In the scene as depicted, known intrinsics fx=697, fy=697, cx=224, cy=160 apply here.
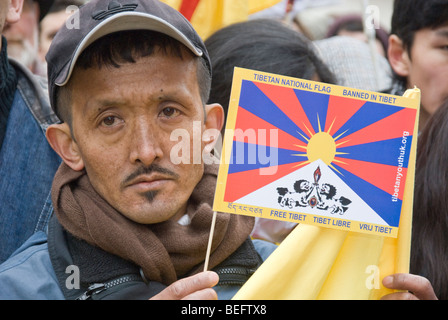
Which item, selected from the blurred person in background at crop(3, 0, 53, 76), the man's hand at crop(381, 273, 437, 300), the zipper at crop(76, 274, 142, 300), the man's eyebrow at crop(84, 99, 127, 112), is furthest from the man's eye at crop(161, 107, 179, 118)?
the blurred person in background at crop(3, 0, 53, 76)

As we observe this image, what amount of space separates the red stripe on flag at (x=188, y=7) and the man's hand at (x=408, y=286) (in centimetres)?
206

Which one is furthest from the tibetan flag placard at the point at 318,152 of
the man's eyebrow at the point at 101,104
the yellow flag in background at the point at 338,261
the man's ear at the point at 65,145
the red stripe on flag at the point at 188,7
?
the red stripe on flag at the point at 188,7

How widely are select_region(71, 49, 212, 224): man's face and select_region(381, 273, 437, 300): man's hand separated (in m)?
0.67

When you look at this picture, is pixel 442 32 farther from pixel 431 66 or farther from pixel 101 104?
pixel 101 104

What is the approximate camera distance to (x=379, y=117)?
205cm

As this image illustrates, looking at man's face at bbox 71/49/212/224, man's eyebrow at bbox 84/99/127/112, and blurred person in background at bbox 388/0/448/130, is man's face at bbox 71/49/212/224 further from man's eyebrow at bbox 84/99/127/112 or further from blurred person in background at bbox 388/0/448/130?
blurred person in background at bbox 388/0/448/130

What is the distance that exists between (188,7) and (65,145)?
1.63 meters

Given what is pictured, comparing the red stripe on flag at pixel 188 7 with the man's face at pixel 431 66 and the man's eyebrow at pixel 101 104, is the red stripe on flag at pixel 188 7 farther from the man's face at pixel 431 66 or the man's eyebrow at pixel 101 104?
the man's eyebrow at pixel 101 104

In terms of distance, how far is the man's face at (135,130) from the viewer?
2059 millimetres

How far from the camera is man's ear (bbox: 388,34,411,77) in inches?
134

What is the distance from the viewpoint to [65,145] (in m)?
2.24

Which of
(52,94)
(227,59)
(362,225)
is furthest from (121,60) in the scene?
(227,59)

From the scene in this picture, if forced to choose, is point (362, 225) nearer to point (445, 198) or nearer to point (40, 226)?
point (445, 198)
